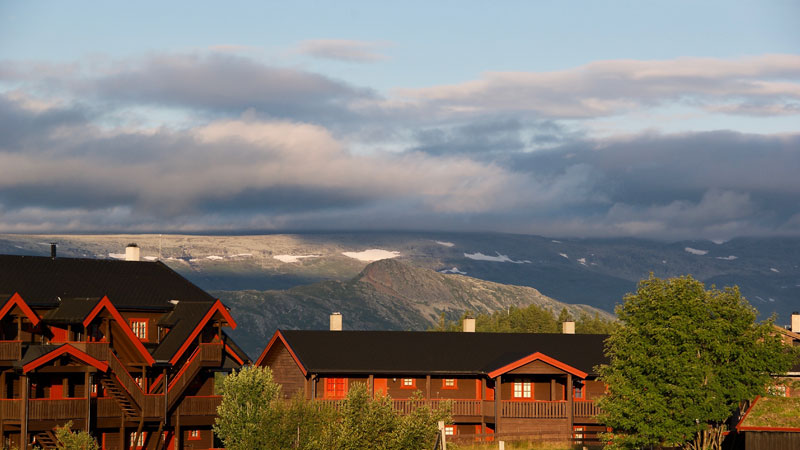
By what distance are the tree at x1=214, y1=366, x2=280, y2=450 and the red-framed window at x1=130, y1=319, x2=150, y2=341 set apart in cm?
1930

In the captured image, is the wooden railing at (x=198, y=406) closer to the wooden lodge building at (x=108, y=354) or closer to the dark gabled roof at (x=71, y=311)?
the wooden lodge building at (x=108, y=354)

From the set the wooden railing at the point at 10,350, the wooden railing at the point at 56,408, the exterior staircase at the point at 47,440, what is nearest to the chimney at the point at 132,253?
the wooden railing at the point at 56,408

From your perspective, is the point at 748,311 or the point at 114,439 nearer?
the point at 748,311

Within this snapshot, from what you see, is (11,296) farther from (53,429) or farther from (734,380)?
(734,380)

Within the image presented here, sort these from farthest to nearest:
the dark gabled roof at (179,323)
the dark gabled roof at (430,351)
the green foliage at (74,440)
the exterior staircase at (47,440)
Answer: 1. the dark gabled roof at (430,351)
2. the dark gabled roof at (179,323)
3. the exterior staircase at (47,440)
4. the green foliage at (74,440)

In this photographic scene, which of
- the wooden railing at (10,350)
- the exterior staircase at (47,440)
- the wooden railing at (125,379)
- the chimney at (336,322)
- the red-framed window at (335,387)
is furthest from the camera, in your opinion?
the chimney at (336,322)

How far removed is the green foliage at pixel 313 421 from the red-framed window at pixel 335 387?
27552 millimetres

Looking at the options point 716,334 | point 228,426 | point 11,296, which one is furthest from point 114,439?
point 716,334

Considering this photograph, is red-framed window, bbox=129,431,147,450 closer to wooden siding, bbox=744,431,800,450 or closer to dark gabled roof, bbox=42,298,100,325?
dark gabled roof, bbox=42,298,100,325

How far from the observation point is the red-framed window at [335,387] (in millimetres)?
84637

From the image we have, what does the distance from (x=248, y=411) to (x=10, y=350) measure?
55.0 feet

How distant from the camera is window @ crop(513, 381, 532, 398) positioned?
8544 cm

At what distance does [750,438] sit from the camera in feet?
206

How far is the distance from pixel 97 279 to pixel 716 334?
35.9 meters
